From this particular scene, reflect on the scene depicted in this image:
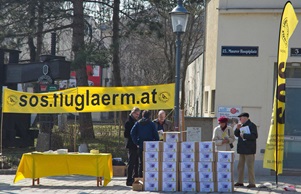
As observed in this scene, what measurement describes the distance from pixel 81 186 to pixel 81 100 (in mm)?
5064

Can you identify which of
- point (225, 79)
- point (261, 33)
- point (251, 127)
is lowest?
point (251, 127)

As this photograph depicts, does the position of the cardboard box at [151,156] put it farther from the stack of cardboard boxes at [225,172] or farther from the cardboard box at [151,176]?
the stack of cardboard boxes at [225,172]

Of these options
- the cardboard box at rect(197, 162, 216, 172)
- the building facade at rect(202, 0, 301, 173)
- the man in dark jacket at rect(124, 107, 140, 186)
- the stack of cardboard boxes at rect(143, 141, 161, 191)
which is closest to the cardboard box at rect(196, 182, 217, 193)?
the cardboard box at rect(197, 162, 216, 172)

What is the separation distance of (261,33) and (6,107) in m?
7.75

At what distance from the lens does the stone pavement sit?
15369 mm

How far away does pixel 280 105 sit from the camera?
50.9 ft

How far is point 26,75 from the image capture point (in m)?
→ 25.3

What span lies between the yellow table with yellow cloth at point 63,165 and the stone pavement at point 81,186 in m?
0.31

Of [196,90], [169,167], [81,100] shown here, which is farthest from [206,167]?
[196,90]

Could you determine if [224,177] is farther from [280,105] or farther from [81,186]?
[81,186]

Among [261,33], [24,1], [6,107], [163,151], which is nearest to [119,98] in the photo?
[6,107]

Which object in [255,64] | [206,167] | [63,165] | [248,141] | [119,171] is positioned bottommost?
[119,171]

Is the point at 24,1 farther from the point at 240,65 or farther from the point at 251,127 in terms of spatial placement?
the point at 251,127

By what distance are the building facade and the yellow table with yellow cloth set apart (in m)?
4.34
